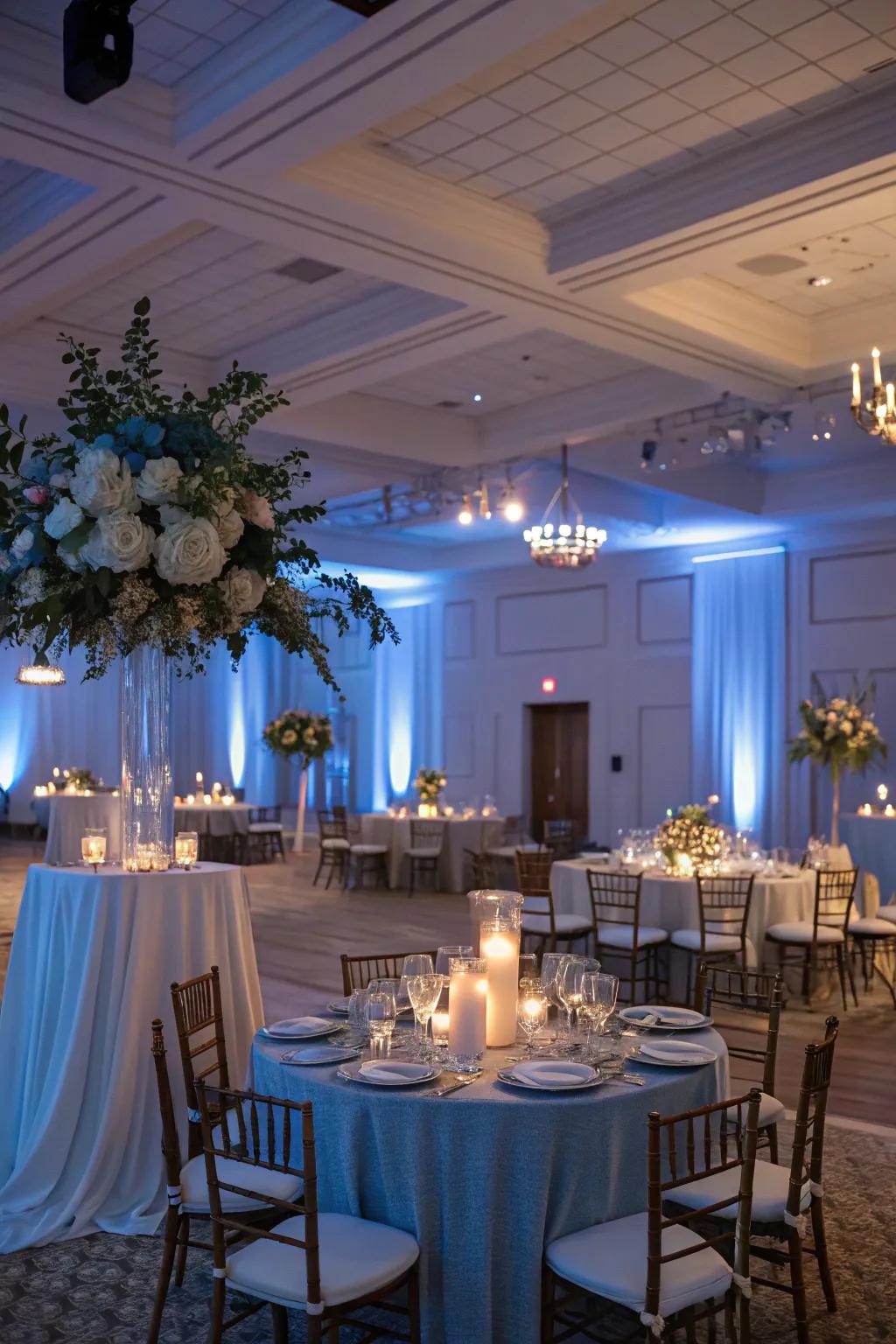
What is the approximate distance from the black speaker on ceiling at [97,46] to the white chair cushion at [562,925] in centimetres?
556

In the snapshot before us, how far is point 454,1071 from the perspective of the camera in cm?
329

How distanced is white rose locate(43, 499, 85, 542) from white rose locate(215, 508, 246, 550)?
41 cm

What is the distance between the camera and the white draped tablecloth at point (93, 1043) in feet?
13.6

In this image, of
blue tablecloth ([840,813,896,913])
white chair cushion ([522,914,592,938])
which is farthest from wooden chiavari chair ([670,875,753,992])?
blue tablecloth ([840,813,896,913])

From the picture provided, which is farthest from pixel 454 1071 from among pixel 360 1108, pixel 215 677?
pixel 215 677

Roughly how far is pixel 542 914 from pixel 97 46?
18.3ft

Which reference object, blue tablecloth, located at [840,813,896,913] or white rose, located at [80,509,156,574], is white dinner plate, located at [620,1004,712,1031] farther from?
blue tablecloth, located at [840,813,896,913]

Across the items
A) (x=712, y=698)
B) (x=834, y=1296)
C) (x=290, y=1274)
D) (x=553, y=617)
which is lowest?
(x=834, y=1296)

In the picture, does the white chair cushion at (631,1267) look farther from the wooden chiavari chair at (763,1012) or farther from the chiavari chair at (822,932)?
the chiavari chair at (822,932)

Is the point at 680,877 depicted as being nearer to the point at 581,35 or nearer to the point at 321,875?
the point at 581,35

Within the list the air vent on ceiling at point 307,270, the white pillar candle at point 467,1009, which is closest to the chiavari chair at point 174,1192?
the white pillar candle at point 467,1009

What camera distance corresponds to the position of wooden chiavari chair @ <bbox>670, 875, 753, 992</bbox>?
7727 millimetres

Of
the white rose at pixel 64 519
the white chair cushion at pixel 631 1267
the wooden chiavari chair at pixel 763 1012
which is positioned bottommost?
the white chair cushion at pixel 631 1267

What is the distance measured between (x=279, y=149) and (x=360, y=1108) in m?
4.14
